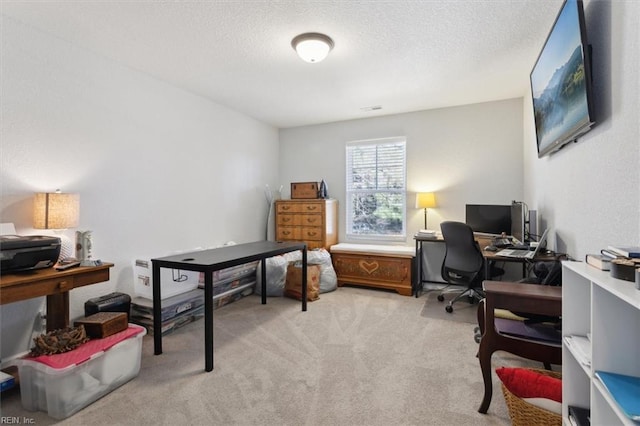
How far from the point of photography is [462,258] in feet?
11.1

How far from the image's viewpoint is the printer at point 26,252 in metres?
1.83

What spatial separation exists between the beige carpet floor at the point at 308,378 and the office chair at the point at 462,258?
1.87ft

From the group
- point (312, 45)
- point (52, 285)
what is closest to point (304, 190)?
point (312, 45)

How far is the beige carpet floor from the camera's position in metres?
1.71

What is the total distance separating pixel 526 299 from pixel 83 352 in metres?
2.60

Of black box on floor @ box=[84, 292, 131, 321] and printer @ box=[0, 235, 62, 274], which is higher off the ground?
Result: printer @ box=[0, 235, 62, 274]

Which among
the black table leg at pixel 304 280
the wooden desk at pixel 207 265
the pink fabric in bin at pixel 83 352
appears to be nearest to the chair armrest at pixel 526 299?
the wooden desk at pixel 207 265

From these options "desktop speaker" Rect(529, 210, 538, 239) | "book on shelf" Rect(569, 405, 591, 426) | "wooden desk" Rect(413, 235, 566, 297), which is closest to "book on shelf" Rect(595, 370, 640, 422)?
"book on shelf" Rect(569, 405, 591, 426)

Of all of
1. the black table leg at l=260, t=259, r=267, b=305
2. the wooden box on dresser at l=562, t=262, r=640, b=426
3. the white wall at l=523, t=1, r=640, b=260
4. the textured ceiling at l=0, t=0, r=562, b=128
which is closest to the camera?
the wooden box on dresser at l=562, t=262, r=640, b=426

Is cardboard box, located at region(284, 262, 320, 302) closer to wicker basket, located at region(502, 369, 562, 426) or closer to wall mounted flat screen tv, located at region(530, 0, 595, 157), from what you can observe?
wicker basket, located at region(502, 369, 562, 426)

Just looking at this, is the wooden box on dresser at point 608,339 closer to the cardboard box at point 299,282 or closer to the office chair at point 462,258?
the office chair at point 462,258

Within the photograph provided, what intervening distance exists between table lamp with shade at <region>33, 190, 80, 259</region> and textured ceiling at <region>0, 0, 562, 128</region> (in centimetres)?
131

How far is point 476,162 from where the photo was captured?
164 inches

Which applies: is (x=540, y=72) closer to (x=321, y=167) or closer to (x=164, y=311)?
(x=321, y=167)
